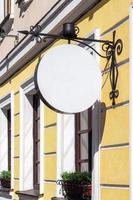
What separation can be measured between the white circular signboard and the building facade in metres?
0.24

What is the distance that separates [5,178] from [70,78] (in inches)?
230

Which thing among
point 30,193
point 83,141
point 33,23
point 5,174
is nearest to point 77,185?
point 83,141

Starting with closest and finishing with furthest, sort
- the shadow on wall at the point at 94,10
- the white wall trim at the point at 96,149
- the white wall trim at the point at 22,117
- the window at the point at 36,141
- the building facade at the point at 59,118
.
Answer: the building facade at the point at 59,118 → the white wall trim at the point at 96,149 → the shadow on wall at the point at 94,10 → the window at the point at 36,141 → the white wall trim at the point at 22,117

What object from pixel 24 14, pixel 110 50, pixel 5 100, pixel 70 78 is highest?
pixel 24 14

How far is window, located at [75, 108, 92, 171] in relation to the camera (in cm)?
740

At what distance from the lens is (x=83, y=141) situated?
7602mm

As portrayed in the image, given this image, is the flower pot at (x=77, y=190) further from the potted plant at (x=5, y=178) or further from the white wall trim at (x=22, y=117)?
the potted plant at (x=5, y=178)

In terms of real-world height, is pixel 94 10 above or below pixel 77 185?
above

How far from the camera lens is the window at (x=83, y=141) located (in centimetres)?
740

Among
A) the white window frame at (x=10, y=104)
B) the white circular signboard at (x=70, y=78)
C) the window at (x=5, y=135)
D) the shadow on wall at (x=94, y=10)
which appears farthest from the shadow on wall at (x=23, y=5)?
the white circular signboard at (x=70, y=78)

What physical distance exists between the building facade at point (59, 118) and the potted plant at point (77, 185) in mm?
240

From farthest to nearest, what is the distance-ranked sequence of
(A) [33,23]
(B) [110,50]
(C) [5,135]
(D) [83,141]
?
(C) [5,135] < (A) [33,23] < (D) [83,141] < (B) [110,50]

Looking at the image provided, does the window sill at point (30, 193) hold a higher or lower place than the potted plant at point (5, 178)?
lower

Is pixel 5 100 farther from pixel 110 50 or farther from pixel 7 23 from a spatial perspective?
pixel 110 50
